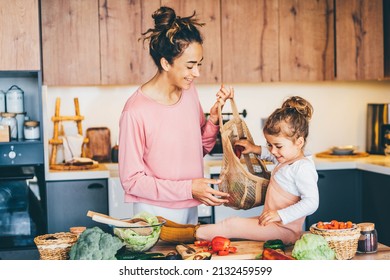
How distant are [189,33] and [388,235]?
2.14 meters

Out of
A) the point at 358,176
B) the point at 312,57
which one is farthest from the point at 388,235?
the point at 312,57

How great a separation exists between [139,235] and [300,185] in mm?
635

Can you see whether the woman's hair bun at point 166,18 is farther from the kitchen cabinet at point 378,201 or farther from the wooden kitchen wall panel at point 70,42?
the kitchen cabinet at point 378,201

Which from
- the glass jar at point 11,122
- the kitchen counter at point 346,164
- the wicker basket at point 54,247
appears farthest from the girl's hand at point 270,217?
the glass jar at point 11,122

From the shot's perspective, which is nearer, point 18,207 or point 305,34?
point 18,207

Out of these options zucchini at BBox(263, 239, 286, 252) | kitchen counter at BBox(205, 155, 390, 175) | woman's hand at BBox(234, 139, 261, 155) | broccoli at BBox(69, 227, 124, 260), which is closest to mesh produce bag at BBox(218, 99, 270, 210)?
woman's hand at BBox(234, 139, 261, 155)

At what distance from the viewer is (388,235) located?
4.09 metres

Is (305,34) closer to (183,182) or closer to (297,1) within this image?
(297,1)

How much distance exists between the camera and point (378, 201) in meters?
4.20

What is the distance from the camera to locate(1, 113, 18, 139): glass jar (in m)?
4.07

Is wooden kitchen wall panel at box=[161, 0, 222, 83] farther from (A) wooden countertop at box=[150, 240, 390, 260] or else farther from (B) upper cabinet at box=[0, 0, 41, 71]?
(A) wooden countertop at box=[150, 240, 390, 260]

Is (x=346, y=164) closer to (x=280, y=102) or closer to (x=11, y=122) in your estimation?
(x=280, y=102)

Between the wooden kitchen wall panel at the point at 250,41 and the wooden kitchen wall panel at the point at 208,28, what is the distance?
4cm

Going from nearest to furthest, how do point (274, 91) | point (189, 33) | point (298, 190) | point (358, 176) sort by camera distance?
point (298, 190)
point (189, 33)
point (358, 176)
point (274, 91)
